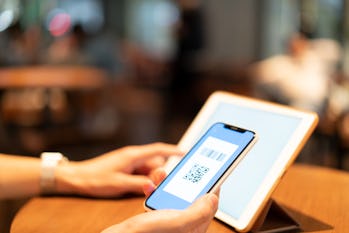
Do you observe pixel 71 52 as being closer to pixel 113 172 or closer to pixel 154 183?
pixel 113 172

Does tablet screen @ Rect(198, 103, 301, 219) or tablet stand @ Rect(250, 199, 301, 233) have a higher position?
tablet screen @ Rect(198, 103, 301, 219)

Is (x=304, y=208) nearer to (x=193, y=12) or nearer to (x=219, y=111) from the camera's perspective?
(x=219, y=111)

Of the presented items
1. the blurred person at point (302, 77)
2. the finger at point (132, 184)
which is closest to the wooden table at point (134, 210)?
the finger at point (132, 184)

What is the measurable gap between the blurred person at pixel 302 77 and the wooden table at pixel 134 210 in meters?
2.62

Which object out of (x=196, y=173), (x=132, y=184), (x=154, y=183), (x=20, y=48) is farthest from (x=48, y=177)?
(x=20, y=48)

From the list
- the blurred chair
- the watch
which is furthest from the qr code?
the blurred chair

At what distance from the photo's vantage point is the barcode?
3.19 feet

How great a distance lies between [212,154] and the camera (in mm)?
999

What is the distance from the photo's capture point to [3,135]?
491cm

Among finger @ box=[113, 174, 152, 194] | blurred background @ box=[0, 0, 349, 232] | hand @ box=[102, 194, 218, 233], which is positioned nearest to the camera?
hand @ box=[102, 194, 218, 233]

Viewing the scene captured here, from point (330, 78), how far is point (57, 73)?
243 cm

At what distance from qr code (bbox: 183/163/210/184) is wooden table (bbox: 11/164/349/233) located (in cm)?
11

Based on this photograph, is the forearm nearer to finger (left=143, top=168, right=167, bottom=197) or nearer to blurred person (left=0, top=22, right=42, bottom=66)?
finger (left=143, top=168, right=167, bottom=197)

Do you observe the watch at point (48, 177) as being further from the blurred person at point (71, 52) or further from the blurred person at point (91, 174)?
the blurred person at point (71, 52)
